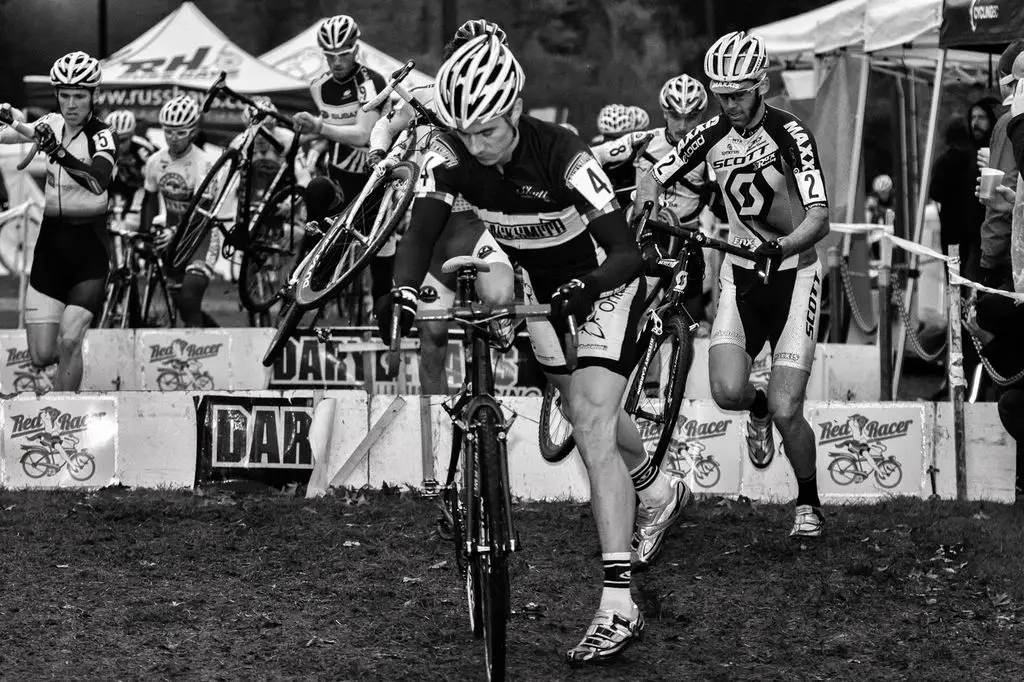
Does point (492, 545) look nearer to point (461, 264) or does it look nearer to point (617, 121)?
point (461, 264)

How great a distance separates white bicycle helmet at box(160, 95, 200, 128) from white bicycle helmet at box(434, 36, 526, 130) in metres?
8.48

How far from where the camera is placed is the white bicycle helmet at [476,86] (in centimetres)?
550

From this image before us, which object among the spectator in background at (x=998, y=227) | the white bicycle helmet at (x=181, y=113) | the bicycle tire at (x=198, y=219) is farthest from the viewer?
the white bicycle helmet at (x=181, y=113)

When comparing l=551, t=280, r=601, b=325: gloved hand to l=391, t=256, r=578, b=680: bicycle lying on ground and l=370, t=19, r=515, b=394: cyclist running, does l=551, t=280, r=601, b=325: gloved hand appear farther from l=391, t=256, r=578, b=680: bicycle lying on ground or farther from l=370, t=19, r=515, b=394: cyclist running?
l=370, t=19, r=515, b=394: cyclist running

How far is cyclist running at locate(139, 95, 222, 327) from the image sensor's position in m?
13.0

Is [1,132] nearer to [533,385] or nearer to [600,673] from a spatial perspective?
[533,385]

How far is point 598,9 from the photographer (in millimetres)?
37875

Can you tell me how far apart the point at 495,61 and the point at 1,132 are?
18.7ft

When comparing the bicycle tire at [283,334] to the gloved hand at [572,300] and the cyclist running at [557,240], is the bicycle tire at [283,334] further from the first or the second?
the gloved hand at [572,300]

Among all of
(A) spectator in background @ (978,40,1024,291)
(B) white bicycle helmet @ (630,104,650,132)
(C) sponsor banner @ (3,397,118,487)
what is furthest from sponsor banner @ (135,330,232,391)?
(A) spectator in background @ (978,40,1024,291)

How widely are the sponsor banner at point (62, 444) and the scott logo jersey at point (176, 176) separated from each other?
4802 millimetres

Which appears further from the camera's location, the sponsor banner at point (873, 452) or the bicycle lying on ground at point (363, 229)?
the sponsor banner at point (873, 452)

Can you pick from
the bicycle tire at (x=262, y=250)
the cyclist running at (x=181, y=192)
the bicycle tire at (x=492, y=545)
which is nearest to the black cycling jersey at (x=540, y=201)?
the bicycle tire at (x=492, y=545)

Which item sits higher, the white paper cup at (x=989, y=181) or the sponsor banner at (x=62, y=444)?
the white paper cup at (x=989, y=181)
